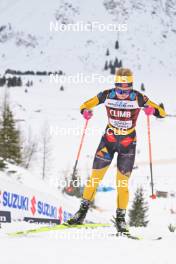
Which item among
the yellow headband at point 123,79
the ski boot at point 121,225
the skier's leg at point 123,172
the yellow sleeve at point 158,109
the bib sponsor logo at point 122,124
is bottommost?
the ski boot at point 121,225

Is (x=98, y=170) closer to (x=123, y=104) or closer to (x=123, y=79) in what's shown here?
(x=123, y=104)

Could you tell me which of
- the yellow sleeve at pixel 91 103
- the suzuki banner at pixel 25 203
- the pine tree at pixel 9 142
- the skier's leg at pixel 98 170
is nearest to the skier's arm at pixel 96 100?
the yellow sleeve at pixel 91 103

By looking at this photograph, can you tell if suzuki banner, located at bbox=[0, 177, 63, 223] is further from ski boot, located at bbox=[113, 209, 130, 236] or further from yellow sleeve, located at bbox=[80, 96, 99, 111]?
ski boot, located at bbox=[113, 209, 130, 236]

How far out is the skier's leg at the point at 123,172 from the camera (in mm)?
8344

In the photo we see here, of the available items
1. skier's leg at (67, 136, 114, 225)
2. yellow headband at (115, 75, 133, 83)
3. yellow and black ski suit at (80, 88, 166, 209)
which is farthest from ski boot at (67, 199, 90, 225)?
yellow headband at (115, 75, 133, 83)

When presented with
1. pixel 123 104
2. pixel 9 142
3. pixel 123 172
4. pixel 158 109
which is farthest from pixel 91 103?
pixel 9 142

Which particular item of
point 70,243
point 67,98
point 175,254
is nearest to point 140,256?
point 175,254

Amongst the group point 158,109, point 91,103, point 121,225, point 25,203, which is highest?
point 91,103

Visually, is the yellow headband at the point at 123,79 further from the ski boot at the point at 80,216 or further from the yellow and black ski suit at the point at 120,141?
the ski boot at the point at 80,216

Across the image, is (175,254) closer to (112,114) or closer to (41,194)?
(112,114)

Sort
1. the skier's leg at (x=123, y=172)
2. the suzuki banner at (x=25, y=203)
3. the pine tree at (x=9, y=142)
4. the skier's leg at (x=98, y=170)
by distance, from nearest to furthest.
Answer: the skier's leg at (x=123, y=172), the skier's leg at (x=98, y=170), the suzuki banner at (x=25, y=203), the pine tree at (x=9, y=142)

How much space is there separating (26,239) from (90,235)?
4.42ft

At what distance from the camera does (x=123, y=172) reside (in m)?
8.36

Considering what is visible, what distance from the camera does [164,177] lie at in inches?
2923
